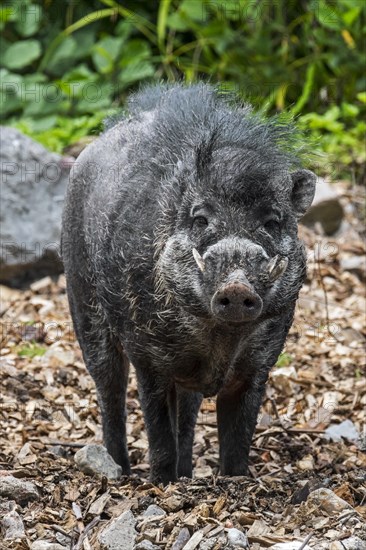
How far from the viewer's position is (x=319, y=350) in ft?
26.8

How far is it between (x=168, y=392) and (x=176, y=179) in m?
1.13

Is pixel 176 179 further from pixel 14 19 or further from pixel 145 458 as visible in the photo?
pixel 14 19

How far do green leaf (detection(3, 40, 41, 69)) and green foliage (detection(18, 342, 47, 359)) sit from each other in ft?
15.9

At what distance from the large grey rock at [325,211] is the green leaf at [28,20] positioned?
4.34 meters

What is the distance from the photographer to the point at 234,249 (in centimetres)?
469

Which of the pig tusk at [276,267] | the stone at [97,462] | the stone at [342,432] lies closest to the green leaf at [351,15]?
the stone at [342,432]

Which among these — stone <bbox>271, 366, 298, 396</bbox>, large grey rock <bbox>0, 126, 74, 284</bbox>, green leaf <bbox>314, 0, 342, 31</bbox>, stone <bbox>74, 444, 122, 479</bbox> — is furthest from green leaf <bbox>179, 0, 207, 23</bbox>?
stone <bbox>74, 444, 122, 479</bbox>

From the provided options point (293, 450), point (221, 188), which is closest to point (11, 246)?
point (293, 450)

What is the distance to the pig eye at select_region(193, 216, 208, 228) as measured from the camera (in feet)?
16.4

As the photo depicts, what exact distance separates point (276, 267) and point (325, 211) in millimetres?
5327

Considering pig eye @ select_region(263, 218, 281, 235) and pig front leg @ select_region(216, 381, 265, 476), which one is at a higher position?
pig eye @ select_region(263, 218, 281, 235)

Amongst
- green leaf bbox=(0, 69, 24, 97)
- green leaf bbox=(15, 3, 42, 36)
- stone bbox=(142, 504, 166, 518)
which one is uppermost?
stone bbox=(142, 504, 166, 518)

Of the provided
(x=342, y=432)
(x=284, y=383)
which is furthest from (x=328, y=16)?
(x=342, y=432)

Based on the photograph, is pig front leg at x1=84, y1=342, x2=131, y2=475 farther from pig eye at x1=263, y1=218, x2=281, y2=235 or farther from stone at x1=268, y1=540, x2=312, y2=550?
stone at x1=268, y1=540, x2=312, y2=550
